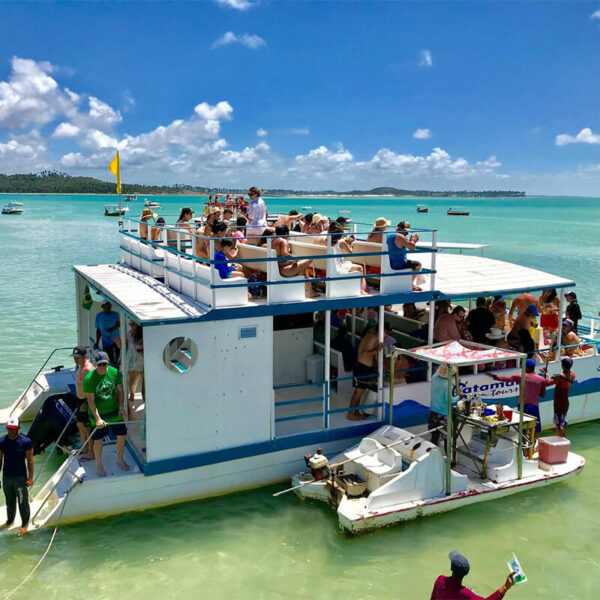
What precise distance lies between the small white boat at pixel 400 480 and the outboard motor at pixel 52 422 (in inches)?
137

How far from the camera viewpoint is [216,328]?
8.84 meters

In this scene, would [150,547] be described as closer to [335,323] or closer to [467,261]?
[335,323]

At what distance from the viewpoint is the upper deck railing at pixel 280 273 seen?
8861 millimetres

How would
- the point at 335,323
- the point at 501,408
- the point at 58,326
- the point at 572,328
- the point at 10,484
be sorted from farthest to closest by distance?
the point at 58,326
the point at 572,328
the point at 335,323
the point at 501,408
the point at 10,484

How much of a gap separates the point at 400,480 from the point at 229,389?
2.66 metres

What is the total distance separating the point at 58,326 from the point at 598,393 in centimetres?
1841

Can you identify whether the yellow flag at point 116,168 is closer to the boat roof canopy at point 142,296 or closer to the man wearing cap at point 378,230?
the boat roof canopy at point 142,296

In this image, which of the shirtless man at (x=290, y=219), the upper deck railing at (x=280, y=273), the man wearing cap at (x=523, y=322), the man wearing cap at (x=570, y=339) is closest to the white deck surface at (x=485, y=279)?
the man wearing cap at (x=523, y=322)

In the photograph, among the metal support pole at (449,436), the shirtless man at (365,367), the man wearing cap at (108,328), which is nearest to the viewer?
the metal support pole at (449,436)

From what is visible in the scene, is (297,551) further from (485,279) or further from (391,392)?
(485,279)

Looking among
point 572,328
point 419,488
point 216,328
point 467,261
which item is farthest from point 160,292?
point 572,328

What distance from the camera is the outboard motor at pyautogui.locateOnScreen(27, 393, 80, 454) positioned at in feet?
31.7

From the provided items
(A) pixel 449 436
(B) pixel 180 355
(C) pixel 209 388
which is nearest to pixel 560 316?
(A) pixel 449 436

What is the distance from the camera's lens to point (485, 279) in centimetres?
1162
